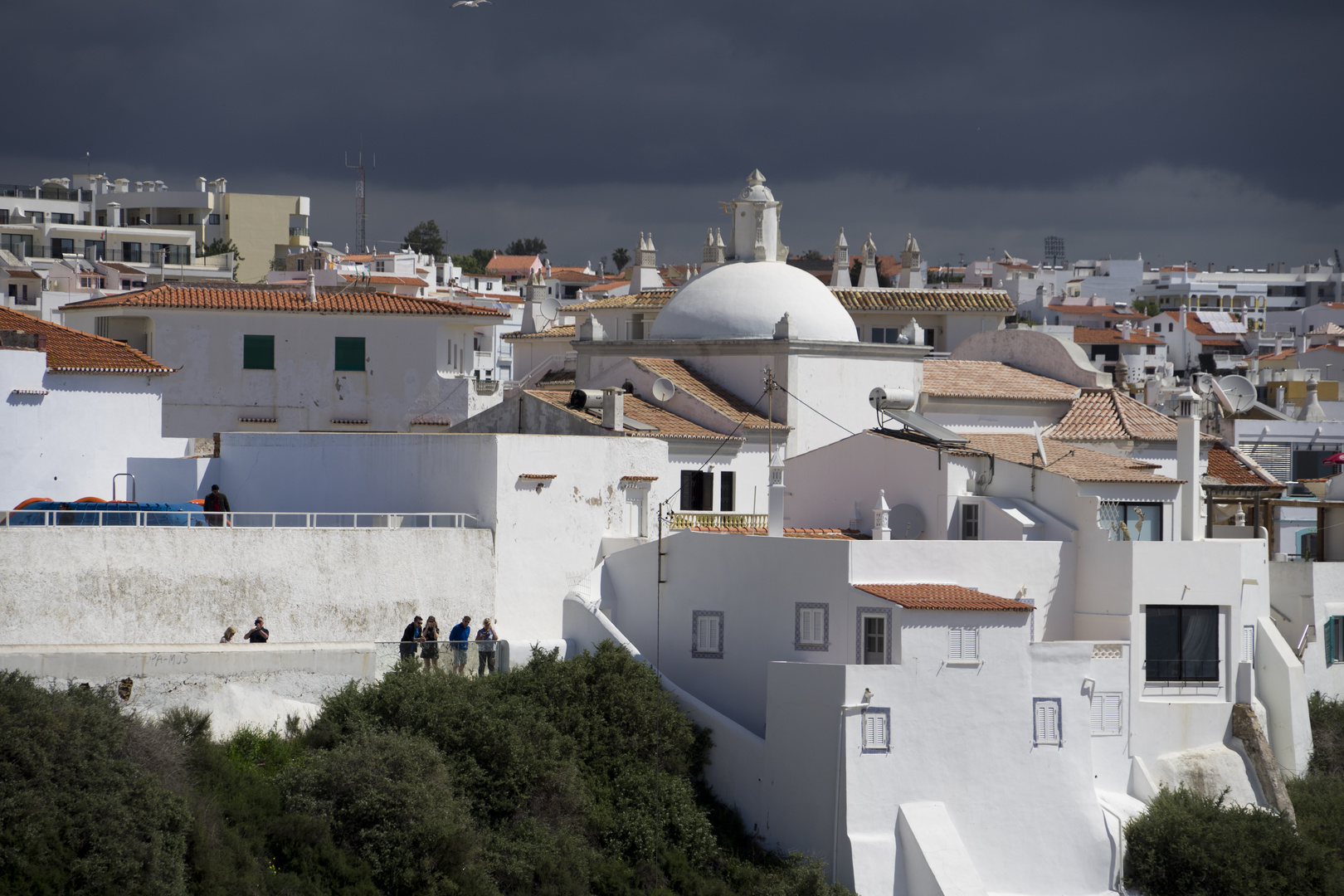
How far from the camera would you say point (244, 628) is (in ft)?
86.0

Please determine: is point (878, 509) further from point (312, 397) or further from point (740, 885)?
point (312, 397)

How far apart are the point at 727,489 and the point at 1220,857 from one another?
1231cm

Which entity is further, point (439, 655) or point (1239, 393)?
point (1239, 393)

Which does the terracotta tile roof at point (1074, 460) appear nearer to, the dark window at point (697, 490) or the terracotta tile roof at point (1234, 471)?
the dark window at point (697, 490)

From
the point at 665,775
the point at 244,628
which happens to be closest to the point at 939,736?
the point at 665,775

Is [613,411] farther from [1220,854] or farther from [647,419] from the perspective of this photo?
[1220,854]

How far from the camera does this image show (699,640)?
28.7 meters

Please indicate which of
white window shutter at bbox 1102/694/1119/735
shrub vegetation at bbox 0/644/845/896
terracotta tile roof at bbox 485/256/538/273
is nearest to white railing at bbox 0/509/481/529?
shrub vegetation at bbox 0/644/845/896

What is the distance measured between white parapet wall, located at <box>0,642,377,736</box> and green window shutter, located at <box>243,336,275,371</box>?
17.6 meters

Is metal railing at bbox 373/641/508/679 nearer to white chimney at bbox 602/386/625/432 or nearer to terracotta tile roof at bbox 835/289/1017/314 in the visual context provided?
white chimney at bbox 602/386/625/432

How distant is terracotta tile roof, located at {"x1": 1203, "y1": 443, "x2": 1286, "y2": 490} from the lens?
37938 millimetres

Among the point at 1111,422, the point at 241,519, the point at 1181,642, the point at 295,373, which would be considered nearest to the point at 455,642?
the point at 241,519

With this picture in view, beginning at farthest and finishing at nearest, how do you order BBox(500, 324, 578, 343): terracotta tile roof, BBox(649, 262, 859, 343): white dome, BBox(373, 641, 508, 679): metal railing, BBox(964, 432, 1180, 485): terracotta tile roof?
BBox(500, 324, 578, 343): terracotta tile roof, BBox(649, 262, 859, 343): white dome, BBox(964, 432, 1180, 485): terracotta tile roof, BBox(373, 641, 508, 679): metal railing

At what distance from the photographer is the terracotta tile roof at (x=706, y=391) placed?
35594 mm
